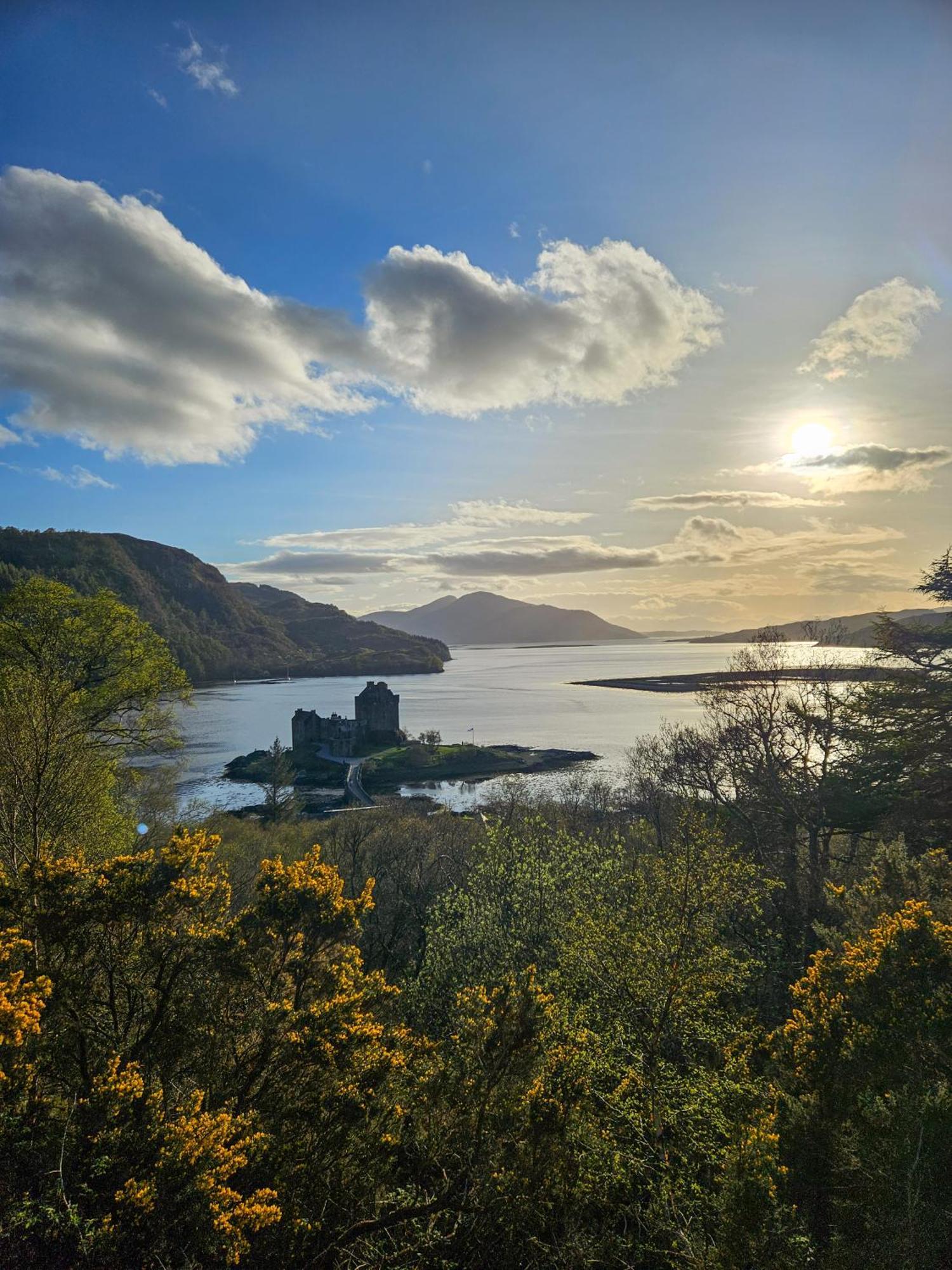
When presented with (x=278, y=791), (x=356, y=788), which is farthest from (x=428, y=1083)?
(x=356, y=788)

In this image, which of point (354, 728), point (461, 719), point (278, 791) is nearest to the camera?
point (278, 791)

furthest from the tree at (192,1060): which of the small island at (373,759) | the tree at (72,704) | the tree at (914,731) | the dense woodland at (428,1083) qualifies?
the small island at (373,759)

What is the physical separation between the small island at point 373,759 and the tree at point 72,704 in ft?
150

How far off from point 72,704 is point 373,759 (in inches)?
2816

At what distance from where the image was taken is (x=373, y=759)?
85.5 m

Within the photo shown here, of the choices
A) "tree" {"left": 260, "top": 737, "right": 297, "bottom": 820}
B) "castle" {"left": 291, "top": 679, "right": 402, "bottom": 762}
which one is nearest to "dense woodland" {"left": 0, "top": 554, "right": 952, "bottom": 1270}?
"tree" {"left": 260, "top": 737, "right": 297, "bottom": 820}

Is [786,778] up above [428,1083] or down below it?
above

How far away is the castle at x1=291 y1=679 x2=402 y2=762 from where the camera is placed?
91.6 metres

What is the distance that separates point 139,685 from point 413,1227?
53.3 ft

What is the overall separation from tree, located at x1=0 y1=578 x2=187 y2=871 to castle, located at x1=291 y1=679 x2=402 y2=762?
70.4m

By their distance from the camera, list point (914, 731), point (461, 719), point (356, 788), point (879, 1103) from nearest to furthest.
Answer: point (879, 1103)
point (914, 731)
point (356, 788)
point (461, 719)

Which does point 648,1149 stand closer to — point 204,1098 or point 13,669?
point 204,1098

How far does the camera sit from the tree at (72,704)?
11688mm

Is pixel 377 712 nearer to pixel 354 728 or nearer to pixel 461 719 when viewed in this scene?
pixel 354 728
